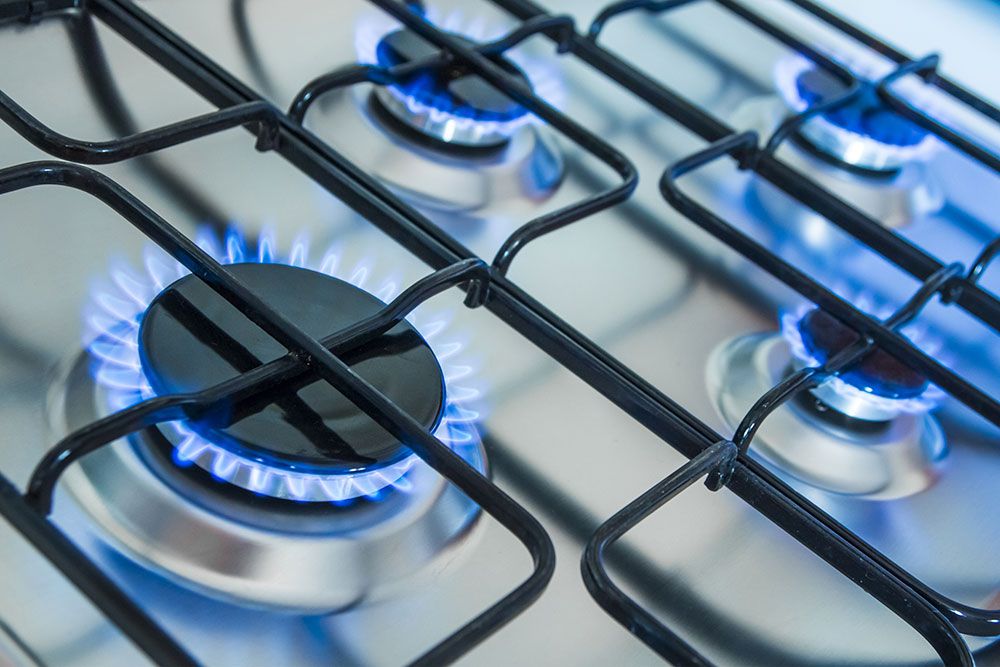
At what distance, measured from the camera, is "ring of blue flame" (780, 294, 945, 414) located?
0.67 metres

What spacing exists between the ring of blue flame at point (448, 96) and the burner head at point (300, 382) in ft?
0.56

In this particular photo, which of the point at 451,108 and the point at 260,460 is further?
the point at 451,108

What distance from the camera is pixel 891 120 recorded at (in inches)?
35.1

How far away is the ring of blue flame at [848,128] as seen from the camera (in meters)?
0.87

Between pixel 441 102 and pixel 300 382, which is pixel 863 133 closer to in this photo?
pixel 441 102

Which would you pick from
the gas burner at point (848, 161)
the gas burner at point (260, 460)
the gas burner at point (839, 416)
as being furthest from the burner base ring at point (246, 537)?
the gas burner at point (848, 161)

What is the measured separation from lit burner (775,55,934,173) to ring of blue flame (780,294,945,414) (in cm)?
14

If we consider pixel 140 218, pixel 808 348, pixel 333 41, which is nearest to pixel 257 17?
pixel 333 41

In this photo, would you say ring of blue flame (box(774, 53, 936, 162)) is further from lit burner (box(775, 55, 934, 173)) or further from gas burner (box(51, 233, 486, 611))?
gas burner (box(51, 233, 486, 611))

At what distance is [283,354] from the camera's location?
0.56 meters

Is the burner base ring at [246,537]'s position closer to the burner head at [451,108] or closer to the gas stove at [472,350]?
the gas stove at [472,350]

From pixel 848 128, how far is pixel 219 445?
526 millimetres

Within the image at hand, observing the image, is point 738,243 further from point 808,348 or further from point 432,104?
point 432,104

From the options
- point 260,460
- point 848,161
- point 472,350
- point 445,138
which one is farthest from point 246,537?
point 848,161
